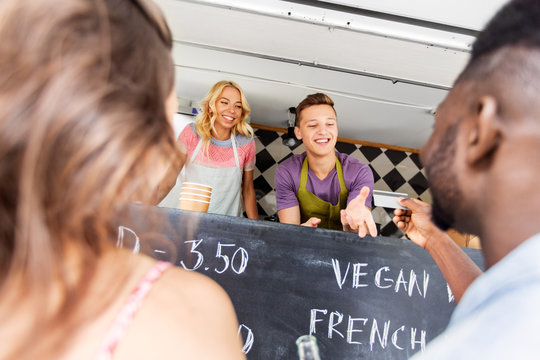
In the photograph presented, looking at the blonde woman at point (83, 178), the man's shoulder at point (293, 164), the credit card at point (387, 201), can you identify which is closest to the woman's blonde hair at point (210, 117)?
the man's shoulder at point (293, 164)

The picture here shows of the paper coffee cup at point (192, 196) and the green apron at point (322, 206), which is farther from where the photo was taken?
the green apron at point (322, 206)

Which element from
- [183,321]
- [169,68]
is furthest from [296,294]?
[169,68]

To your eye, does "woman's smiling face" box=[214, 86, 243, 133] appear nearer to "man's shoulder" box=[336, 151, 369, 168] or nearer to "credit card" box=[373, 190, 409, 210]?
"man's shoulder" box=[336, 151, 369, 168]

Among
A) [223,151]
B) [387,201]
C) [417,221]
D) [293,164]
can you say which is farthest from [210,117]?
[417,221]

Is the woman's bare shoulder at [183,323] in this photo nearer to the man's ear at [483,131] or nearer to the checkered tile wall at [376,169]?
the man's ear at [483,131]

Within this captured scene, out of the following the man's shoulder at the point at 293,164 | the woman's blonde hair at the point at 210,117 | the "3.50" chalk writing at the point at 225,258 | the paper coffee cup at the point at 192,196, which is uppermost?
the woman's blonde hair at the point at 210,117

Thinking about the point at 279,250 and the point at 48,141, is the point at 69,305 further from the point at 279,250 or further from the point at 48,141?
the point at 279,250

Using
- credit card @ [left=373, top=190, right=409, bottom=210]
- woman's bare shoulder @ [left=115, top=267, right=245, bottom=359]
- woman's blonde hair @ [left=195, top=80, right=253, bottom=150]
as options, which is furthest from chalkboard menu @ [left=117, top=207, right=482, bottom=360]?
woman's blonde hair @ [left=195, top=80, right=253, bottom=150]

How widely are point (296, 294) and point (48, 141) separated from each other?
34.0 inches

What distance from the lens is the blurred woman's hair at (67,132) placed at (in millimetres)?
287

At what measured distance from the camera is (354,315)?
0.97m

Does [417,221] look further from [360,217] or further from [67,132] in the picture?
[67,132]

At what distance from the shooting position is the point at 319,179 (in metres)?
1.57

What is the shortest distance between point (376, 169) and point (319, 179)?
52.2 inches
